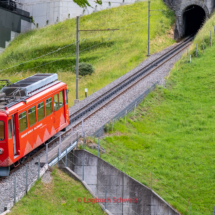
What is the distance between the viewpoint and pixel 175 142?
22797mm

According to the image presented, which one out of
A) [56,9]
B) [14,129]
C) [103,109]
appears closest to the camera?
[14,129]

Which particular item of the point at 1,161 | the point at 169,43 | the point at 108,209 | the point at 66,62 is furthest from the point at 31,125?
the point at 169,43

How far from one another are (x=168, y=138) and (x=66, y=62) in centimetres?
2490

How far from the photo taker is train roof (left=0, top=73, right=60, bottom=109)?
15797 millimetres

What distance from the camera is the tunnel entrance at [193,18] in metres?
57.2

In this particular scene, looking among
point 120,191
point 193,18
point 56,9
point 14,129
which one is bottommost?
point 120,191

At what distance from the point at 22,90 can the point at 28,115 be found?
1.16 m

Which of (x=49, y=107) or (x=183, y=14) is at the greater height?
(x=183, y=14)

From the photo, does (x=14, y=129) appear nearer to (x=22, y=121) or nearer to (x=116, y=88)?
(x=22, y=121)

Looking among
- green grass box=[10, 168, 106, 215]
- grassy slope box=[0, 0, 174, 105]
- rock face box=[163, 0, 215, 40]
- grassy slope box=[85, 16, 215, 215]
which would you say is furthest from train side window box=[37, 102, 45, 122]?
rock face box=[163, 0, 215, 40]

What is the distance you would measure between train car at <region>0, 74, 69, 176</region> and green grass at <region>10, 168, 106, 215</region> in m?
1.72

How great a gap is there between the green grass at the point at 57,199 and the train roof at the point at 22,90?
3254 millimetres

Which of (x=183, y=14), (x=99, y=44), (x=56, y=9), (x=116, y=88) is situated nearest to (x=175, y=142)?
(x=116, y=88)

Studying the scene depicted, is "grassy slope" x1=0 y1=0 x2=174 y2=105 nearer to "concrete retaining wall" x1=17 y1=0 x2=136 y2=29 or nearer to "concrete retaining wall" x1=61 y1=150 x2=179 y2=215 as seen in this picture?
"concrete retaining wall" x1=17 y1=0 x2=136 y2=29
